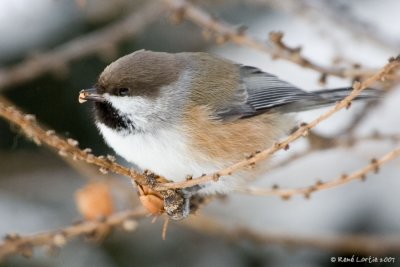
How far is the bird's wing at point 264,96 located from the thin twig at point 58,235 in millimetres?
623

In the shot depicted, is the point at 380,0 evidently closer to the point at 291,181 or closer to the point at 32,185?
the point at 291,181

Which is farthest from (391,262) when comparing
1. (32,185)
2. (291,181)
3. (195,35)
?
(32,185)

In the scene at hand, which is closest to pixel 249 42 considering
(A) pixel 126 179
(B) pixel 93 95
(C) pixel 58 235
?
(B) pixel 93 95

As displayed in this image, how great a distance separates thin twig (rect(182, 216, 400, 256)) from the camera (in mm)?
2334

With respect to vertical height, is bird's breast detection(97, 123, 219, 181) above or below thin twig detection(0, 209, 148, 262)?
above

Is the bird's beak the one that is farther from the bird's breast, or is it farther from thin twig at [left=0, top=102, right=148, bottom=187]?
thin twig at [left=0, top=102, right=148, bottom=187]

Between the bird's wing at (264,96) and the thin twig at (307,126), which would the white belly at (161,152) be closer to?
the bird's wing at (264,96)

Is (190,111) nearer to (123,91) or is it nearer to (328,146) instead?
(123,91)

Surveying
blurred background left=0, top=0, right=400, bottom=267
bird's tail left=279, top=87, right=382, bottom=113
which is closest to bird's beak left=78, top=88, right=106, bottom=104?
bird's tail left=279, top=87, right=382, bottom=113

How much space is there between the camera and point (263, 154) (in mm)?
1441

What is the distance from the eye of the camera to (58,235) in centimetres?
180

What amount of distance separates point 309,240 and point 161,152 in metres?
0.72

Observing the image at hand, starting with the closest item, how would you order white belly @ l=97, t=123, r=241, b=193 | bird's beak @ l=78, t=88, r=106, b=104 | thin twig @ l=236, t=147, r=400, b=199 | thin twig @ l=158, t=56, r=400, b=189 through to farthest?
thin twig @ l=158, t=56, r=400, b=189
thin twig @ l=236, t=147, r=400, b=199
bird's beak @ l=78, t=88, r=106, b=104
white belly @ l=97, t=123, r=241, b=193

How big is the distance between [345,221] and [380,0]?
1.31m
